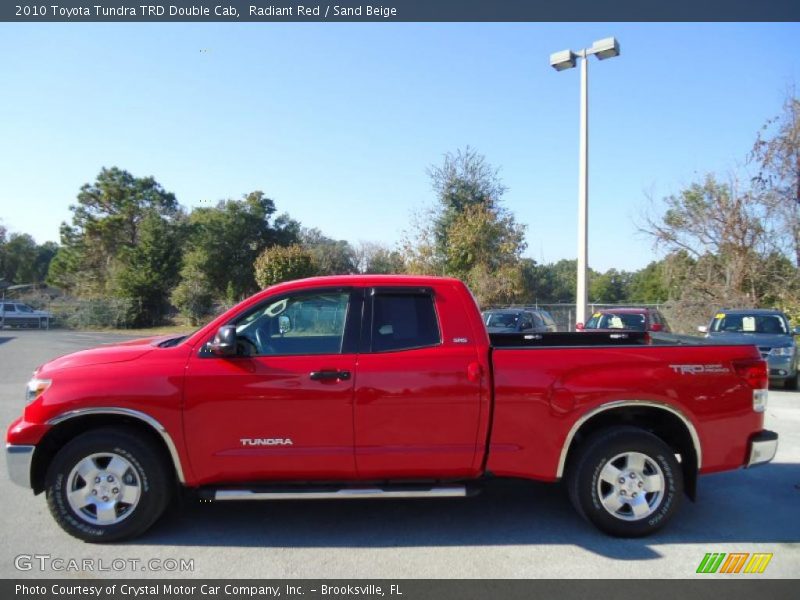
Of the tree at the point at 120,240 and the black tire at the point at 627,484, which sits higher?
the tree at the point at 120,240

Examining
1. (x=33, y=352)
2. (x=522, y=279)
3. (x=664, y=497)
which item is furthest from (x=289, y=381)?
(x=522, y=279)

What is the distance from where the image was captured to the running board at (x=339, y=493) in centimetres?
418

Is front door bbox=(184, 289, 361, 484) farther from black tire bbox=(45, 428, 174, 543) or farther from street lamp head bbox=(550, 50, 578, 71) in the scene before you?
street lamp head bbox=(550, 50, 578, 71)

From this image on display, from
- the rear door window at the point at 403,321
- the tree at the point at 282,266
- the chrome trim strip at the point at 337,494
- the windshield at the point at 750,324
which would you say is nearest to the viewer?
the chrome trim strip at the point at 337,494

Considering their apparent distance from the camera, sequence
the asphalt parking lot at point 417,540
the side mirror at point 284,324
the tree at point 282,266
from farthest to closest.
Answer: the tree at point 282,266 < the side mirror at point 284,324 < the asphalt parking lot at point 417,540

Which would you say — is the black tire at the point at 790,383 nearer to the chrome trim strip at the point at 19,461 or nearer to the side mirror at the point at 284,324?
the side mirror at the point at 284,324

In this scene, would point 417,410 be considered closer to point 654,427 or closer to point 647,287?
point 654,427

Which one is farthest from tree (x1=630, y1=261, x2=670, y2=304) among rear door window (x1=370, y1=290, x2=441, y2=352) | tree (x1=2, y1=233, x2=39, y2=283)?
tree (x1=2, y1=233, x2=39, y2=283)

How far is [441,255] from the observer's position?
105ft

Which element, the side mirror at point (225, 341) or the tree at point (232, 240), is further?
the tree at point (232, 240)

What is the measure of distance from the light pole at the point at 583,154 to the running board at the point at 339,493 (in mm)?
12160

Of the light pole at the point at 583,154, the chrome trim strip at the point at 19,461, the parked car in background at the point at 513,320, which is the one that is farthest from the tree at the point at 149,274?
the chrome trim strip at the point at 19,461

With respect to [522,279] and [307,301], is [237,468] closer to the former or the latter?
[307,301]

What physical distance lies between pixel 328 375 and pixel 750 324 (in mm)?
12109
